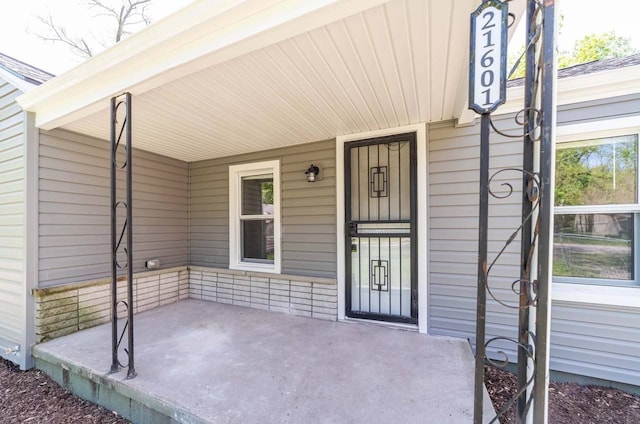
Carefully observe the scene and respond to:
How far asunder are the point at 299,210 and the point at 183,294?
7.75 feet

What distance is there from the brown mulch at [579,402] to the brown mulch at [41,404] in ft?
9.64

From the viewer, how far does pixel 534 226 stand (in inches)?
49.2

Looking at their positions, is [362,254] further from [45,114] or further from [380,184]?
[45,114]

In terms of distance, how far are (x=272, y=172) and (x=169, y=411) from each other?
2906 mm

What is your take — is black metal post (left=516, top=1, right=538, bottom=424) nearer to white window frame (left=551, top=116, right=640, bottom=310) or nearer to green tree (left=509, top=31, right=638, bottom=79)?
white window frame (left=551, top=116, right=640, bottom=310)

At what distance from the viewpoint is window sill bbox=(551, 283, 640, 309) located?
2.39 meters

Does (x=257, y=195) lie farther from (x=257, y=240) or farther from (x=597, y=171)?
(x=597, y=171)

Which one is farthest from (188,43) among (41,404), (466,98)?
(41,404)

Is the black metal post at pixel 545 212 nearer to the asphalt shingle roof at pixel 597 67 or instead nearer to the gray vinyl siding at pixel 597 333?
the gray vinyl siding at pixel 597 333

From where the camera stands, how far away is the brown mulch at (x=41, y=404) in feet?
7.34

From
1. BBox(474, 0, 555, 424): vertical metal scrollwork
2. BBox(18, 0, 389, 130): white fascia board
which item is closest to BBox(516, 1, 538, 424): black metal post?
BBox(474, 0, 555, 424): vertical metal scrollwork

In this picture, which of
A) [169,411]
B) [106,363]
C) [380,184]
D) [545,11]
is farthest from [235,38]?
[106,363]

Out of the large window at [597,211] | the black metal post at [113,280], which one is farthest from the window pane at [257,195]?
the large window at [597,211]

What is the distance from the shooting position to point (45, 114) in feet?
9.42
